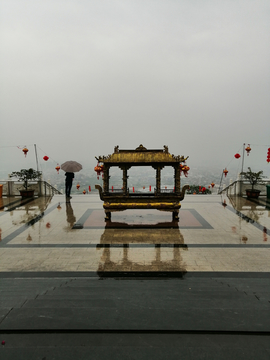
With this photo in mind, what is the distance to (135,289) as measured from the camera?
397cm

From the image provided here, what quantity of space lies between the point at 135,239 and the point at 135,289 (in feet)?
10.9

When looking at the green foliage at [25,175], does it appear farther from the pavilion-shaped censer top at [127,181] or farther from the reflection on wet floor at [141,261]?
the reflection on wet floor at [141,261]

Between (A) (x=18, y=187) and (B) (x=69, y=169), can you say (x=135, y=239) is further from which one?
(A) (x=18, y=187)

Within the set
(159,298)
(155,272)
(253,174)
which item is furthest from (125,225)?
(253,174)

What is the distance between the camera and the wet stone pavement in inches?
105

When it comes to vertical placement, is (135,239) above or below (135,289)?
below

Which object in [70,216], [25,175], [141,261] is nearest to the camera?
[141,261]

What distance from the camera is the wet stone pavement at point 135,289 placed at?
266cm

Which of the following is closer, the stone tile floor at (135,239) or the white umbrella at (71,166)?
the stone tile floor at (135,239)

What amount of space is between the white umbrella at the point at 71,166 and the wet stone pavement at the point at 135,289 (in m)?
4.65

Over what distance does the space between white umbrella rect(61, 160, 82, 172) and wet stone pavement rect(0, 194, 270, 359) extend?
4.65 m

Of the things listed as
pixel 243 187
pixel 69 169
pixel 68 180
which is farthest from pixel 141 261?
pixel 243 187

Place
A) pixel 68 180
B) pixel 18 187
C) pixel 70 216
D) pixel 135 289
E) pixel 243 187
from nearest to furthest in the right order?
pixel 135 289
pixel 70 216
pixel 68 180
pixel 243 187
pixel 18 187

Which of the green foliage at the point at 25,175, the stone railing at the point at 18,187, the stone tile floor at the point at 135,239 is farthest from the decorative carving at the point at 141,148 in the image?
the stone railing at the point at 18,187
